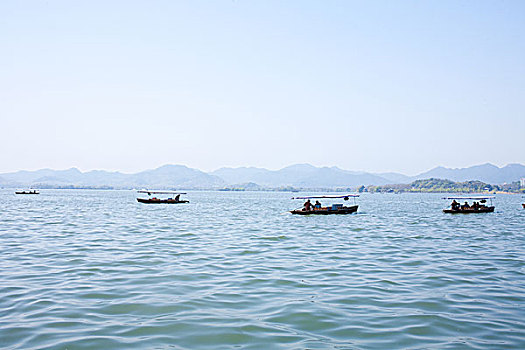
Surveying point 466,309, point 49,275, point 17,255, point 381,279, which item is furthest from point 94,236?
point 466,309

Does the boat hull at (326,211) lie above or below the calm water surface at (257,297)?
below

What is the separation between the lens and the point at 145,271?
60.6ft

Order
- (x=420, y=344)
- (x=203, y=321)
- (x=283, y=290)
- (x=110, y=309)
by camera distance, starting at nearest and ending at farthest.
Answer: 1. (x=420, y=344)
2. (x=203, y=321)
3. (x=110, y=309)
4. (x=283, y=290)

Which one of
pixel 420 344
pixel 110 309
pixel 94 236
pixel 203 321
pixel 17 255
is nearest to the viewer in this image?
pixel 420 344

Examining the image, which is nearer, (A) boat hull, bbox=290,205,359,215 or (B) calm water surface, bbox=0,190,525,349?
(B) calm water surface, bbox=0,190,525,349

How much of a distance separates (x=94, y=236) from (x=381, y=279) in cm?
2269

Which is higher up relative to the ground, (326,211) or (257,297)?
(257,297)

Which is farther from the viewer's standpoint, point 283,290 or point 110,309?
point 283,290

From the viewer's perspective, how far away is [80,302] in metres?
13.2

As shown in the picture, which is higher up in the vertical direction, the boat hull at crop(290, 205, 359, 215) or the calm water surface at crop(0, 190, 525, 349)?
the calm water surface at crop(0, 190, 525, 349)

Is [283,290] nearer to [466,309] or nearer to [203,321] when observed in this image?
[203,321]

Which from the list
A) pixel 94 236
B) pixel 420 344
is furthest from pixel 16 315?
pixel 94 236

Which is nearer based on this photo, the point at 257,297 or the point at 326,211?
the point at 257,297

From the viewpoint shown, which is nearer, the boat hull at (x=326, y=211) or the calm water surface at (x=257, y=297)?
the calm water surface at (x=257, y=297)
